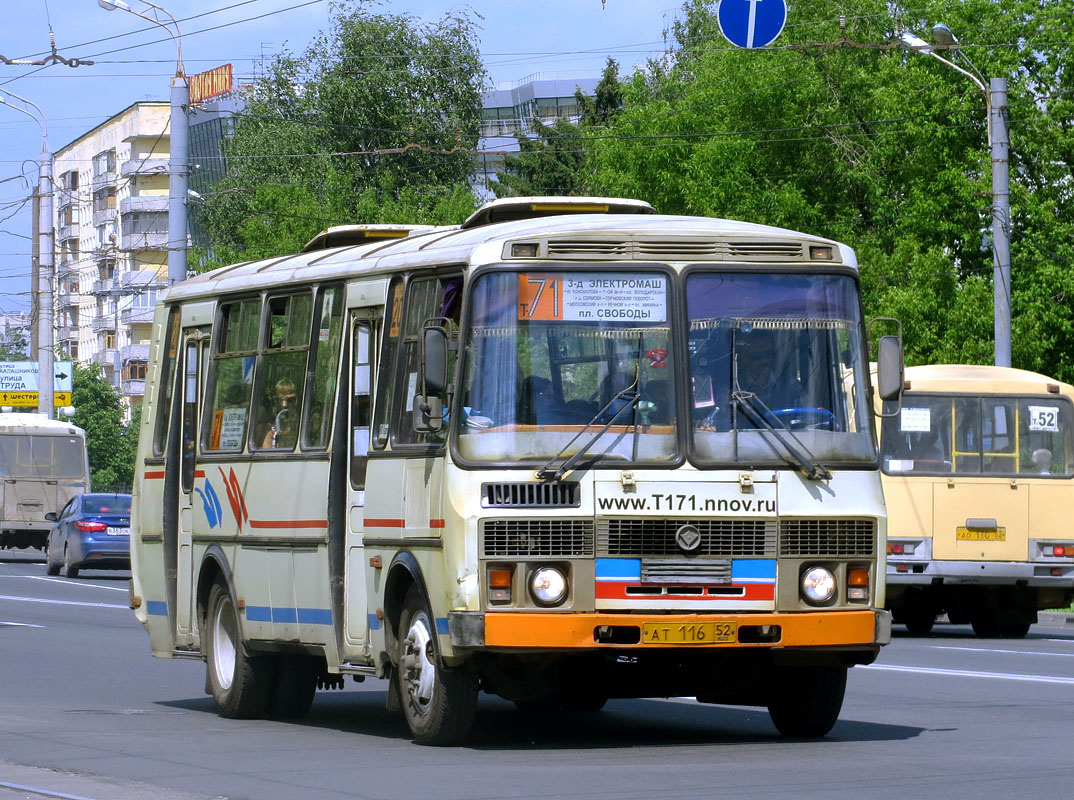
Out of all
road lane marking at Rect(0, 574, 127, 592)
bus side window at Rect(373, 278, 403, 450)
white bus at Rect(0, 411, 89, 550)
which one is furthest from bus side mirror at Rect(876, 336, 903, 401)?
white bus at Rect(0, 411, 89, 550)

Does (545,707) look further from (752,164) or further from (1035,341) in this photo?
(752,164)

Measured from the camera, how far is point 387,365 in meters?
12.0

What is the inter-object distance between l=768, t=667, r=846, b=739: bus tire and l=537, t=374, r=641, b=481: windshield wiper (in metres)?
1.91

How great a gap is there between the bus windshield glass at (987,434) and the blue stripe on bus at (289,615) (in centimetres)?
1217

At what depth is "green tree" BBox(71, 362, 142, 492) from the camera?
297 ft

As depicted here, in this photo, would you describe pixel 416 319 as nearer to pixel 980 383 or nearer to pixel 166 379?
pixel 166 379

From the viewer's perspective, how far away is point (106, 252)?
11700 centimetres

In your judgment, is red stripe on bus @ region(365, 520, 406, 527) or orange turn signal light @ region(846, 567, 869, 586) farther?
red stripe on bus @ region(365, 520, 406, 527)

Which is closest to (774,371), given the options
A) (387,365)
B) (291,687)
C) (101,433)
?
(387,365)

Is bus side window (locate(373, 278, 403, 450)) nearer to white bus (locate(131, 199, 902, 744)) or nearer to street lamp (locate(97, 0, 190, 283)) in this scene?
white bus (locate(131, 199, 902, 744))

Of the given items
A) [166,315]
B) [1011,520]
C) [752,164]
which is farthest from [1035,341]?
[166,315]

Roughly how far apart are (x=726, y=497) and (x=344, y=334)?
9.38ft

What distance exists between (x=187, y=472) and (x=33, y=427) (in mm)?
33444

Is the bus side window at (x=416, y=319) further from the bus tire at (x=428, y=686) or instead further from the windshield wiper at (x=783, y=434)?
the windshield wiper at (x=783, y=434)
